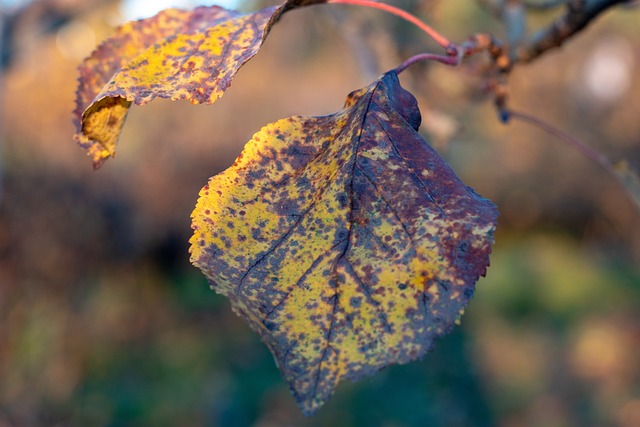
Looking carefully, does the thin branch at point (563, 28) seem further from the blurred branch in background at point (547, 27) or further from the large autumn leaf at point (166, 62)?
the large autumn leaf at point (166, 62)

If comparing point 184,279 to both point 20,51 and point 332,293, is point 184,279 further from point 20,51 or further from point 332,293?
point 332,293

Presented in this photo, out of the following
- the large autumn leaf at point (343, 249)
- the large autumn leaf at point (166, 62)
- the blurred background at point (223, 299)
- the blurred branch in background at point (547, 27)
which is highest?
the large autumn leaf at point (166, 62)

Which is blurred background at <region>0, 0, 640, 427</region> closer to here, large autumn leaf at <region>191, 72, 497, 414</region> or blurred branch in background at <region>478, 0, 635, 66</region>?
blurred branch in background at <region>478, 0, 635, 66</region>

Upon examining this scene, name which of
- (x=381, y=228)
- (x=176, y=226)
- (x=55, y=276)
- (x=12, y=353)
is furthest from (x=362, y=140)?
(x=176, y=226)

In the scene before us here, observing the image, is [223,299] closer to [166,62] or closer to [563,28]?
[563,28]

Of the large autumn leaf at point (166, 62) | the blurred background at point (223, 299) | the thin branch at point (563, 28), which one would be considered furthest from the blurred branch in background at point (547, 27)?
the large autumn leaf at point (166, 62)

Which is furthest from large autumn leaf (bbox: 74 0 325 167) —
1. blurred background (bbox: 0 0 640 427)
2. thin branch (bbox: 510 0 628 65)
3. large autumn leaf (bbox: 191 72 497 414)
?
blurred background (bbox: 0 0 640 427)

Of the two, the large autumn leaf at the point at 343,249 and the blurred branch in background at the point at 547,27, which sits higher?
the large autumn leaf at the point at 343,249
